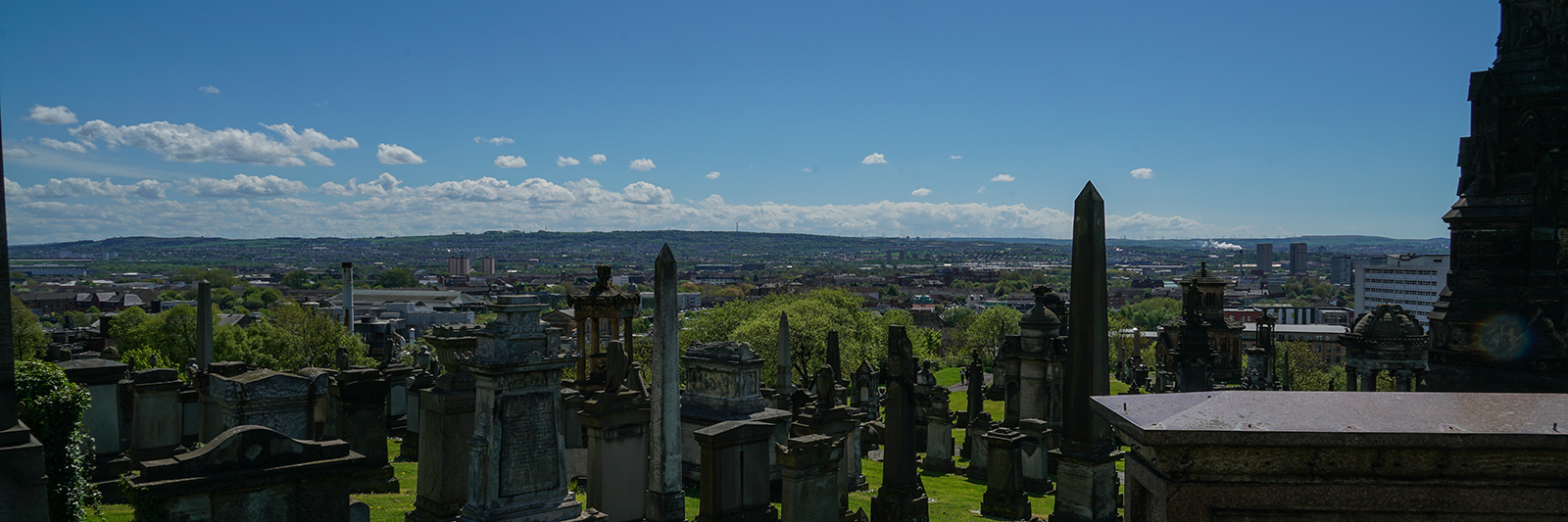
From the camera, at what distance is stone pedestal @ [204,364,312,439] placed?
30.2 feet

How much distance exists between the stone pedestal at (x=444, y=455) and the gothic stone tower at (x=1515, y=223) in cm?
1236

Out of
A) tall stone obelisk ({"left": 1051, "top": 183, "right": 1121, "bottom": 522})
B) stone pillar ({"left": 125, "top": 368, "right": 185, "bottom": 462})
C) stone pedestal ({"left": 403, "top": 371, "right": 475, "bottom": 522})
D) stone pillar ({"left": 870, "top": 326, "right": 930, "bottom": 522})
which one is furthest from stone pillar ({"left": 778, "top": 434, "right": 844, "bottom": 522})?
stone pillar ({"left": 125, "top": 368, "right": 185, "bottom": 462})

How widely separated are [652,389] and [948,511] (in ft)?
15.9

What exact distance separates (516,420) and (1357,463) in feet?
23.0

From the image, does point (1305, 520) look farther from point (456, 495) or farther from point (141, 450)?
point (141, 450)

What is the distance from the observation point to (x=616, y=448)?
35.3 feet

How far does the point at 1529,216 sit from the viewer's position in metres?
10.9

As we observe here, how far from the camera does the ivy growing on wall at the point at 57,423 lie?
7262mm

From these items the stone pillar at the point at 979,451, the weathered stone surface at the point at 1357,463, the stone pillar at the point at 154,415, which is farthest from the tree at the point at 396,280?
the weathered stone surface at the point at 1357,463

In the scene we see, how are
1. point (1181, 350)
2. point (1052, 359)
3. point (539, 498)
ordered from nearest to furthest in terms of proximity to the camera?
point (539, 498)
point (1052, 359)
point (1181, 350)

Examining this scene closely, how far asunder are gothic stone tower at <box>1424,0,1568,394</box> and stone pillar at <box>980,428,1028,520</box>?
18.3ft

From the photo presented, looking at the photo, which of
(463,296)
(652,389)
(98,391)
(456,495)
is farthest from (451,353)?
(463,296)

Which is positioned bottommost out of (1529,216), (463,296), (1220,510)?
(463,296)

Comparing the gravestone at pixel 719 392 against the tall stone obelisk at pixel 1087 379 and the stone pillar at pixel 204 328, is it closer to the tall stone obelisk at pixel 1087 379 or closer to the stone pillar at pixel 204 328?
the tall stone obelisk at pixel 1087 379
